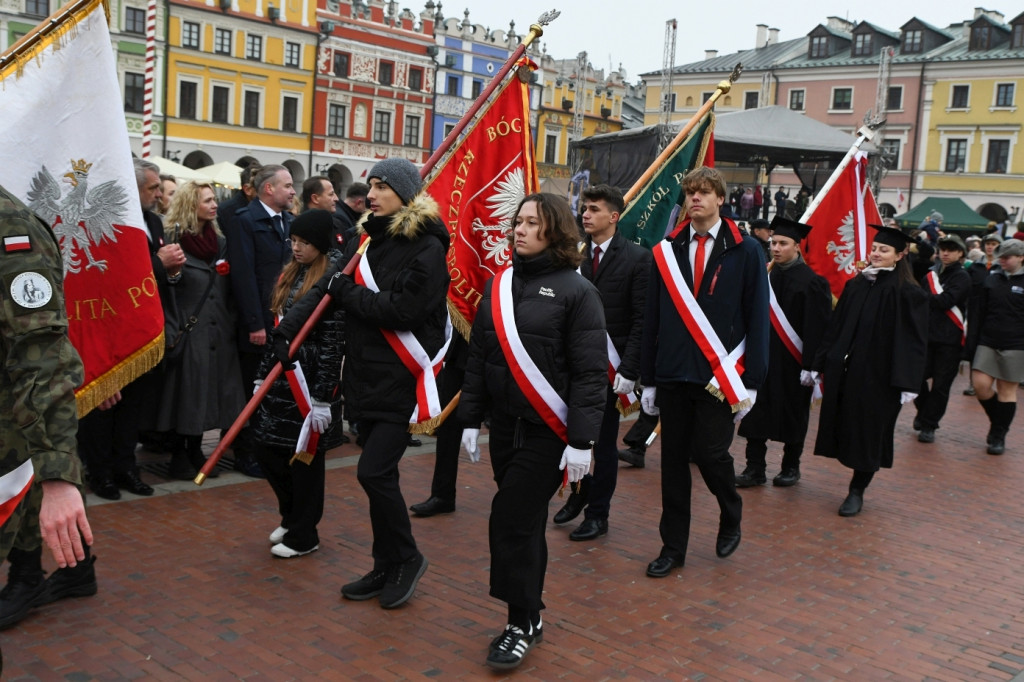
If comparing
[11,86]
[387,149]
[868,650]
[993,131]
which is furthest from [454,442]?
[993,131]

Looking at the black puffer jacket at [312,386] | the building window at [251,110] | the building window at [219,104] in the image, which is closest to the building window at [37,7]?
the building window at [219,104]

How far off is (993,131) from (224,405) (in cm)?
5576

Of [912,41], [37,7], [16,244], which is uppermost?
[912,41]

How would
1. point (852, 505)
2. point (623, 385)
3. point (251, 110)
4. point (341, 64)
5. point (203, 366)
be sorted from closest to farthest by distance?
point (623, 385) < point (203, 366) < point (852, 505) < point (251, 110) < point (341, 64)

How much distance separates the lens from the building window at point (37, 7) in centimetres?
4197

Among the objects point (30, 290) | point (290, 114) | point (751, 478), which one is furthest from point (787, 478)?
point (290, 114)

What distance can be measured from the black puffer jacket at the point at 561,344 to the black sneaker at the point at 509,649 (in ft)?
2.85

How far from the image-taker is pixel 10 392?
276 centimetres

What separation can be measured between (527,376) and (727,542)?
91.6 inches

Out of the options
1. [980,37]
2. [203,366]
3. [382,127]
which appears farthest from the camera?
[382,127]

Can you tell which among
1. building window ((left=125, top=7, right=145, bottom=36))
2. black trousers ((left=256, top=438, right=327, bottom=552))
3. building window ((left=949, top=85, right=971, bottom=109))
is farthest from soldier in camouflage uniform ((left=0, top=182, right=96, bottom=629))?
building window ((left=949, top=85, right=971, bottom=109))

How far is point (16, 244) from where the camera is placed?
2.70 meters

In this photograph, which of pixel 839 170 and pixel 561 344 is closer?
pixel 561 344

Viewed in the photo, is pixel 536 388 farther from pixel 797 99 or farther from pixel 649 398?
pixel 797 99
